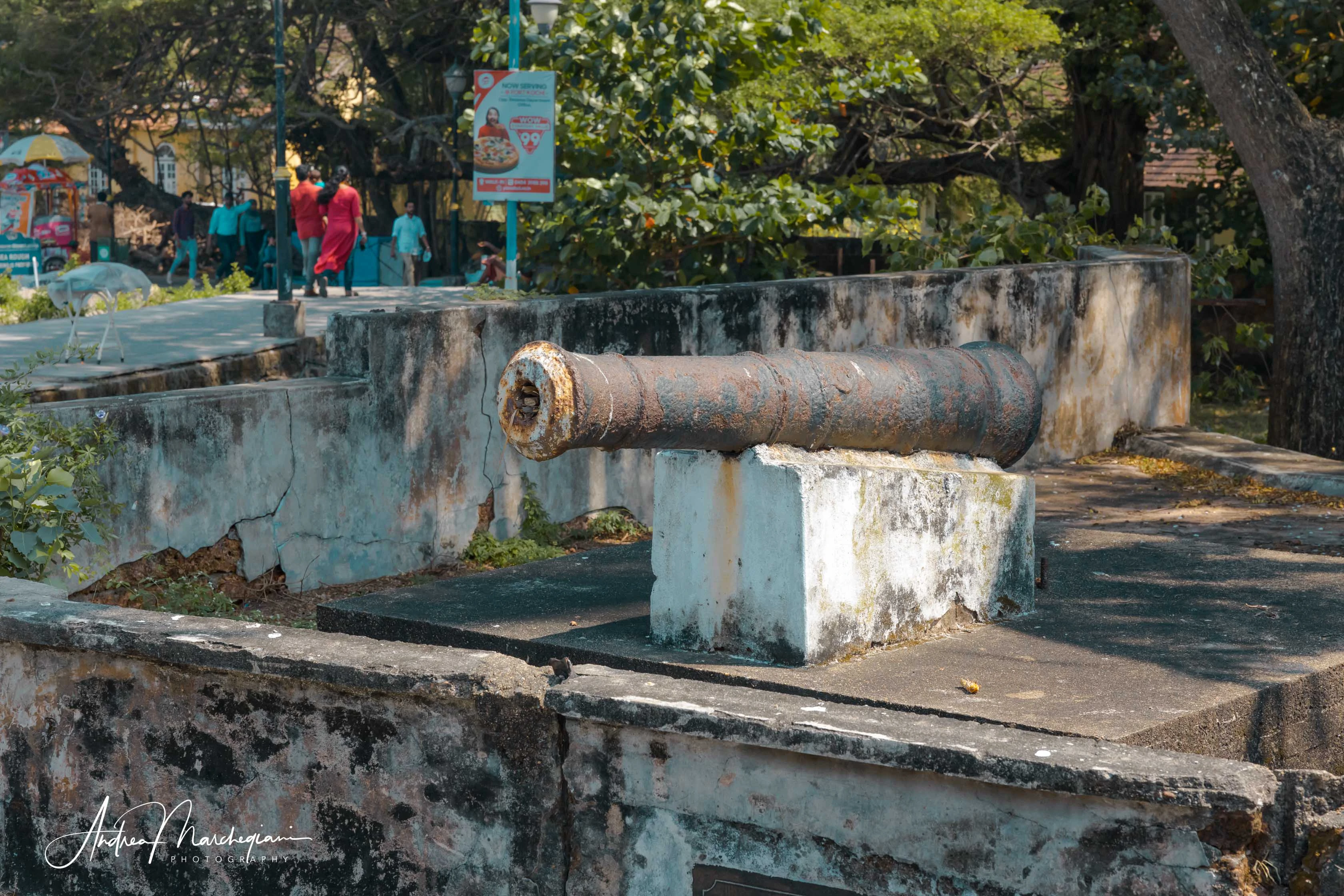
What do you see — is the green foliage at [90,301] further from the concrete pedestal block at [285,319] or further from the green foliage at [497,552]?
the green foliage at [497,552]

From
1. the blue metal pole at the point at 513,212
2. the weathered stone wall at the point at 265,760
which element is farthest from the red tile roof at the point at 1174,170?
the weathered stone wall at the point at 265,760

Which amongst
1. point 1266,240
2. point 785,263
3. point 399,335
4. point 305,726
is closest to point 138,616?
point 305,726

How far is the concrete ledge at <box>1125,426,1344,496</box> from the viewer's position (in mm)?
8969

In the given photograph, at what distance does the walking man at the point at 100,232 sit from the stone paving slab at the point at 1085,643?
66.5 feet

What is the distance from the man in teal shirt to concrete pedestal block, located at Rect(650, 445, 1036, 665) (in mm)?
20611

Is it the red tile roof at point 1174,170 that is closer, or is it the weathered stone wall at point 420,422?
the weathered stone wall at point 420,422

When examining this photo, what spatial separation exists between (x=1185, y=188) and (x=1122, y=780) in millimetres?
15896

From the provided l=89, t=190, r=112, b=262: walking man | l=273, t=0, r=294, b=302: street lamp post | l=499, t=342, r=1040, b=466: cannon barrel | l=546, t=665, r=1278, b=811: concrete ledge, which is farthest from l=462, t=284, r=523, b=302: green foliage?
l=89, t=190, r=112, b=262: walking man

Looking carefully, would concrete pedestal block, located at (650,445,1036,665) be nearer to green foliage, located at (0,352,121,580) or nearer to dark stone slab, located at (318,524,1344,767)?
dark stone slab, located at (318,524,1344,767)

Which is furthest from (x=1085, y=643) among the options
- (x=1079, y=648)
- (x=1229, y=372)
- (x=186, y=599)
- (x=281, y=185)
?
(x=281, y=185)

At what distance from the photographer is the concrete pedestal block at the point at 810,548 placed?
4.41 m

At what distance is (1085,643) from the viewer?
4.95 m

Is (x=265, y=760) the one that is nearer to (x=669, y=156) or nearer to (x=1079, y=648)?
(x=1079, y=648)
